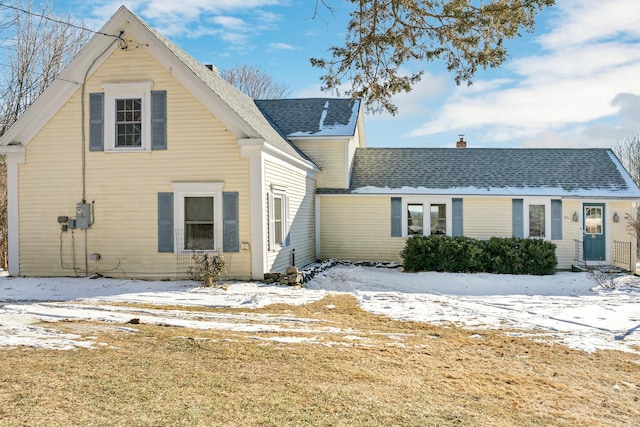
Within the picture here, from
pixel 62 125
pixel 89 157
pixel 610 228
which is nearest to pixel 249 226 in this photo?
pixel 89 157

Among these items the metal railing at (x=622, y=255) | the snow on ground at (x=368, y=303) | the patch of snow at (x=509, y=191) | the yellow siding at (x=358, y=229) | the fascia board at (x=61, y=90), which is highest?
the fascia board at (x=61, y=90)

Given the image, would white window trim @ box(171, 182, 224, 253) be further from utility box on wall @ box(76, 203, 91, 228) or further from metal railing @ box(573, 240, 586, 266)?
metal railing @ box(573, 240, 586, 266)

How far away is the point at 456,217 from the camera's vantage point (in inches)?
719

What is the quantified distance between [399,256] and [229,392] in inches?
552

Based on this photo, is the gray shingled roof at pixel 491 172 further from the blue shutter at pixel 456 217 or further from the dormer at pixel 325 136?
the dormer at pixel 325 136

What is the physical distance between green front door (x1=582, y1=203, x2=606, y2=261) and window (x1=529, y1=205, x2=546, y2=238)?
55.4 inches

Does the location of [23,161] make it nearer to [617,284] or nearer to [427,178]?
[427,178]

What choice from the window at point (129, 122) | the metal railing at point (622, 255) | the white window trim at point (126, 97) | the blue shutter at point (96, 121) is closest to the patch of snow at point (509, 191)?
the metal railing at point (622, 255)

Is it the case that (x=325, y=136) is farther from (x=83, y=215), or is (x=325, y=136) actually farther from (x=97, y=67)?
(x=83, y=215)

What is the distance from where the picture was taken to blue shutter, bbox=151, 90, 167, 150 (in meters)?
12.8

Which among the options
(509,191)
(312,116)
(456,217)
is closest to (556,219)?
(509,191)

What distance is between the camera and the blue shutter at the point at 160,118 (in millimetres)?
12766

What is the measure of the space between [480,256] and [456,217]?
2.38m

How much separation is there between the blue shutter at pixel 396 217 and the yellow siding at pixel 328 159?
1.93m
